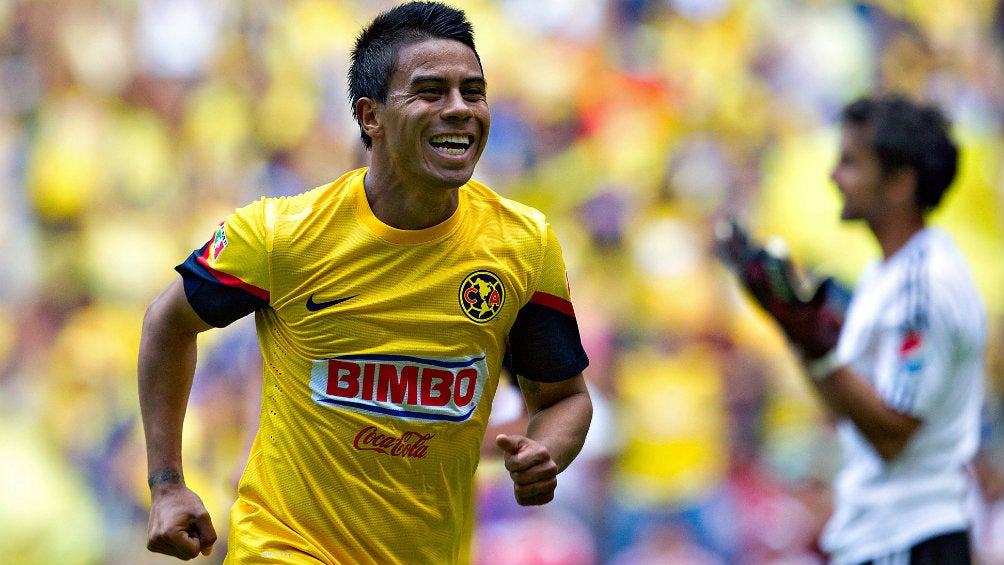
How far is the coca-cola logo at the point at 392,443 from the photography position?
2.94m

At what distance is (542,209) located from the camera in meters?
7.34

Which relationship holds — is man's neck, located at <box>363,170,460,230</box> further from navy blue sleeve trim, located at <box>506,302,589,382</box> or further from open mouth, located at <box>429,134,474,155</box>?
navy blue sleeve trim, located at <box>506,302,589,382</box>

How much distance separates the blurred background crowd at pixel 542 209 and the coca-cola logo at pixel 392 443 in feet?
13.3

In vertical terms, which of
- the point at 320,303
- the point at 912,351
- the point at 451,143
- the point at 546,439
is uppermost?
the point at 451,143

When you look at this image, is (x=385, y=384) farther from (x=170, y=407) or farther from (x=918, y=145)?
(x=918, y=145)

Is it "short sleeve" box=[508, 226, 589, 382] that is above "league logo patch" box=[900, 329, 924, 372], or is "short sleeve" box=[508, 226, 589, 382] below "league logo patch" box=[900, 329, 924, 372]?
above

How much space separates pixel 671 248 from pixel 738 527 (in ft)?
5.34

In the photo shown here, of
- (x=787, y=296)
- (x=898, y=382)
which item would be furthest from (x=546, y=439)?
(x=898, y=382)

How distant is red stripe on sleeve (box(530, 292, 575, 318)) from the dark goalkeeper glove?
1093mm

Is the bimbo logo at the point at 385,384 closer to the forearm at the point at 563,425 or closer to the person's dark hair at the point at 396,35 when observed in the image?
the forearm at the point at 563,425

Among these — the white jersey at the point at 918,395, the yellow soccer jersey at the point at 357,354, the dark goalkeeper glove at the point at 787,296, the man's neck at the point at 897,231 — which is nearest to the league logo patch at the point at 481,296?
the yellow soccer jersey at the point at 357,354

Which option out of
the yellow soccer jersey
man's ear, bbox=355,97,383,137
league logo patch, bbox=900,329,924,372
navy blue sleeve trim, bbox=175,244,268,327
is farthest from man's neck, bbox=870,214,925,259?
navy blue sleeve trim, bbox=175,244,268,327

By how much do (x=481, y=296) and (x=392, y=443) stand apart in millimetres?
399

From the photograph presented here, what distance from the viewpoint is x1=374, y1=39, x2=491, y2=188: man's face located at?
2936 mm
